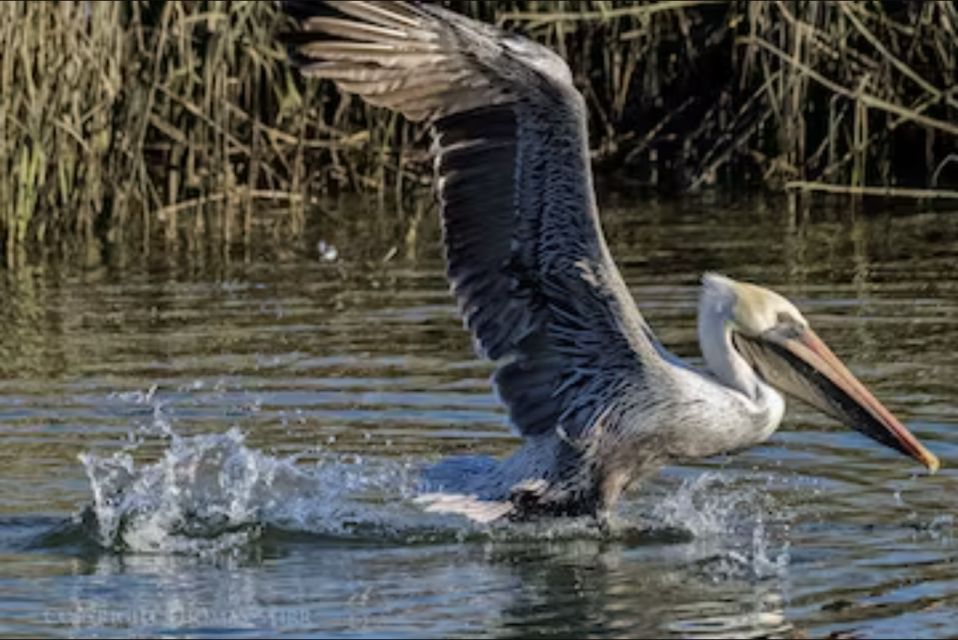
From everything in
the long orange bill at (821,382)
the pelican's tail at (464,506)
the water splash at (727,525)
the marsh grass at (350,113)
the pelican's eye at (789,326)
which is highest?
the marsh grass at (350,113)

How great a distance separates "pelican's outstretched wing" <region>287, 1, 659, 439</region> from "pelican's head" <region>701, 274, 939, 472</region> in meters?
0.26

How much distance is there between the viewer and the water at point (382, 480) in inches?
253

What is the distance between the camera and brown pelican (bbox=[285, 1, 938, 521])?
742cm

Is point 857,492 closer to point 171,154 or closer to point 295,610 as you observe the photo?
point 295,610

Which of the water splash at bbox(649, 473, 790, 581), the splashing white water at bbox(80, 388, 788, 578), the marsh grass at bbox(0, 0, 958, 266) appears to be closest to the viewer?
the water splash at bbox(649, 473, 790, 581)

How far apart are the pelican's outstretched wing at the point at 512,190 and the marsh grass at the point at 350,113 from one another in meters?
4.92

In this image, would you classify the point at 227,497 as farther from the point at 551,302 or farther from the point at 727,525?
the point at 727,525

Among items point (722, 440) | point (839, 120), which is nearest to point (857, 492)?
point (722, 440)

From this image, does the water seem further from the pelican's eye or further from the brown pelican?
the pelican's eye

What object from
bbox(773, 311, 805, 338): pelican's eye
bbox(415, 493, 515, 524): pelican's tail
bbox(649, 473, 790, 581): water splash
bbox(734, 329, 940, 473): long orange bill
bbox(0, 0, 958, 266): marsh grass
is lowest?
bbox(649, 473, 790, 581): water splash

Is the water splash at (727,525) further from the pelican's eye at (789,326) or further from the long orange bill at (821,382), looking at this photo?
the pelican's eye at (789,326)

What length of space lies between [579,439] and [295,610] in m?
1.59

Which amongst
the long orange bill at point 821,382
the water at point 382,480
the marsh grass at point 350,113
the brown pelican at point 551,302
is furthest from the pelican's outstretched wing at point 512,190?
the marsh grass at point 350,113

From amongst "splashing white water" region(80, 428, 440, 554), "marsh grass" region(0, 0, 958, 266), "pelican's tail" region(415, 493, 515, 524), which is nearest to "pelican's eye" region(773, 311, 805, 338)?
"pelican's tail" region(415, 493, 515, 524)
